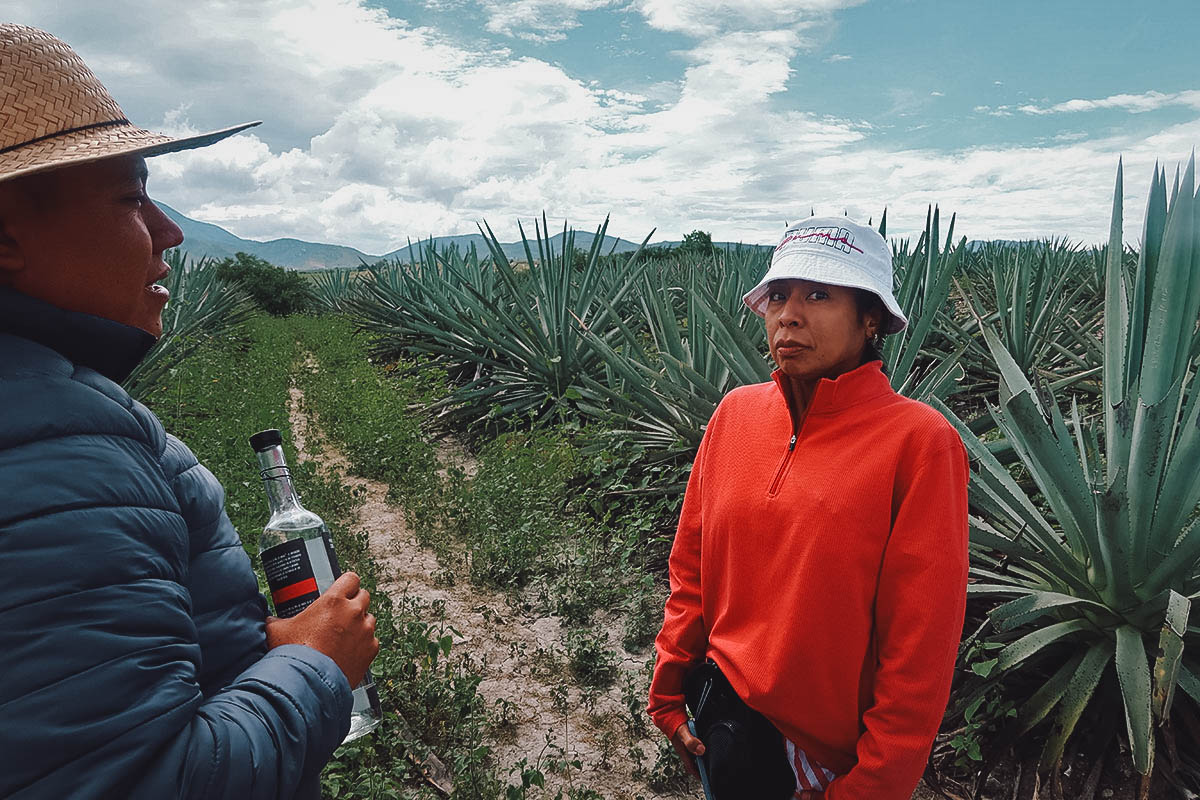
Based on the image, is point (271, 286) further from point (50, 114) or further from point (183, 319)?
point (50, 114)

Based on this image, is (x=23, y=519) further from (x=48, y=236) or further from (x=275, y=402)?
(x=275, y=402)

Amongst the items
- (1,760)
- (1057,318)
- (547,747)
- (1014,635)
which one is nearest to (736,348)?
(1014,635)

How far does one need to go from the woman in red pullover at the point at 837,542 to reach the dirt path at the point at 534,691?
1060mm

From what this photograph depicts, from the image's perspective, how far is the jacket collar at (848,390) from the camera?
1404 mm

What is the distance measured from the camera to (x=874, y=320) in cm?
146

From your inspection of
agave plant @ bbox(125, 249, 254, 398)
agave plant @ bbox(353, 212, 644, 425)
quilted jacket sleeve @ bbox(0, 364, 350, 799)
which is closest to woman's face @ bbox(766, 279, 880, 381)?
quilted jacket sleeve @ bbox(0, 364, 350, 799)

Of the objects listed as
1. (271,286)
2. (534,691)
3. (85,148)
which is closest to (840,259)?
(85,148)

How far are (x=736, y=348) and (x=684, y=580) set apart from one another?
1.95m

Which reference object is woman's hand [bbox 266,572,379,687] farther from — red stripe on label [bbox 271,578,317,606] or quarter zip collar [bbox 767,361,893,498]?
quarter zip collar [bbox 767,361,893,498]

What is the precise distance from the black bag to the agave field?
3.09ft

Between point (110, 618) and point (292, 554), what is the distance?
425 millimetres

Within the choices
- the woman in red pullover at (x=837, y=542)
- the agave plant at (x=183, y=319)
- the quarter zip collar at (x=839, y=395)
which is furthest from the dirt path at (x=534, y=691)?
the agave plant at (x=183, y=319)

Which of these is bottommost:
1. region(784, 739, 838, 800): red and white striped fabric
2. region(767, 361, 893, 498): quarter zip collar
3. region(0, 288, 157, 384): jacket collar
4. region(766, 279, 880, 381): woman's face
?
region(784, 739, 838, 800): red and white striped fabric

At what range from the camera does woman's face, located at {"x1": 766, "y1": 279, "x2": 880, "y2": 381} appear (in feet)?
4.64
